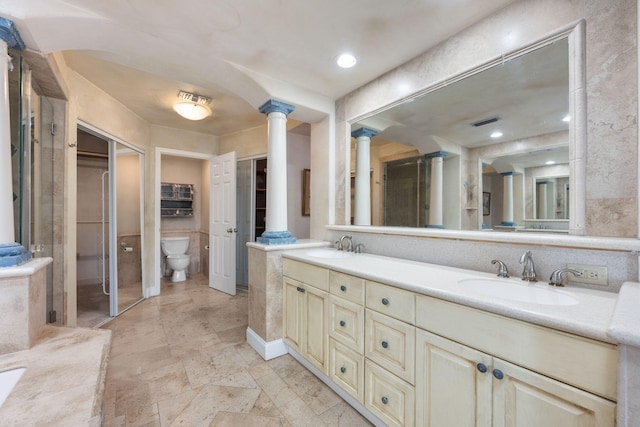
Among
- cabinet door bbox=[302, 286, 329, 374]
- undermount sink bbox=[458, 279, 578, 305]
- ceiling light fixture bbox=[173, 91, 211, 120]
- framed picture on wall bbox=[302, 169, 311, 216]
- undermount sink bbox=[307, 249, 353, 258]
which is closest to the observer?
undermount sink bbox=[458, 279, 578, 305]

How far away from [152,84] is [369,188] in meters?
2.39

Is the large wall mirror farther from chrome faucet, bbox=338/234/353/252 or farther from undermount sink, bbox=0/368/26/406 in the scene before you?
undermount sink, bbox=0/368/26/406

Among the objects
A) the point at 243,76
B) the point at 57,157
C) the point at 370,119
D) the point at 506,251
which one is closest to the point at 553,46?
the point at 506,251

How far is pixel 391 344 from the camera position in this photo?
1317 mm

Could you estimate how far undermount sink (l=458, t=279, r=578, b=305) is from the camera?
112cm

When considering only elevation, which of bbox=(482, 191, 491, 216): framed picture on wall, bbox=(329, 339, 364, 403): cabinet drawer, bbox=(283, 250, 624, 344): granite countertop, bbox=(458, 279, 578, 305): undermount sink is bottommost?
bbox=(329, 339, 364, 403): cabinet drawer

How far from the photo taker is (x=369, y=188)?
8.04 feet

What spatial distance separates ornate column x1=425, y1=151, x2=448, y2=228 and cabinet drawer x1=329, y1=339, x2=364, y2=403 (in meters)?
1.05

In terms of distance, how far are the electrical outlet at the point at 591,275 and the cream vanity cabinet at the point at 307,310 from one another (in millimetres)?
1260

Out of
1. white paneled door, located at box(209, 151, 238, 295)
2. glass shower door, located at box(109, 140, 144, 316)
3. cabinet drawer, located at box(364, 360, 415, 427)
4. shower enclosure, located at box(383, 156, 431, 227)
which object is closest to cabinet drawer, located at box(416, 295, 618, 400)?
cabinet drawer, located at box(364, 360, 415, 427)

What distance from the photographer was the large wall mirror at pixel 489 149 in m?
1.36

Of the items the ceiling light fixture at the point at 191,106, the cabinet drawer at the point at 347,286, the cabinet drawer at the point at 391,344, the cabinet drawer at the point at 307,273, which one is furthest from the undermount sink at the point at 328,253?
the ceiling light fixture at the point at 191,106

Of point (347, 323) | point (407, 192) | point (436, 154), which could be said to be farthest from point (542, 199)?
point (347, 323)

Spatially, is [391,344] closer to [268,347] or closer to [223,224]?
[268,347]
